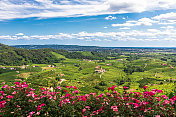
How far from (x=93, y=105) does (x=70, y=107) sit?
1942 mm

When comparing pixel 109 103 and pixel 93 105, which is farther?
pixel 93 105

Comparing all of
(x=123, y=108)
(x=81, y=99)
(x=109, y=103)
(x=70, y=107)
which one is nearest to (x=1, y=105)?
(x=70, y=107)

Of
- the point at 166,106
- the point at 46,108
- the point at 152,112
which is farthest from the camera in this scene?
the point at 46,108

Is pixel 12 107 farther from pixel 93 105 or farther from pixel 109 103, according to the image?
pixel 109 103

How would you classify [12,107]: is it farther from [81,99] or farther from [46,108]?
[81,99]

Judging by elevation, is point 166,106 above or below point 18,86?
below

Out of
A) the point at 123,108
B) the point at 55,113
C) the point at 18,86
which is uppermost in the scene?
the point at 18,86

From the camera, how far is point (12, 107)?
959 centimetres

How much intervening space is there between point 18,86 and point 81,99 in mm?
4960

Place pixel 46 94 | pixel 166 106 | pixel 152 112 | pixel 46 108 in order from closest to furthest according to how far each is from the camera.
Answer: pixel 152 112 → pixel 166 106 → pixel 46 108 → pixel 46 94

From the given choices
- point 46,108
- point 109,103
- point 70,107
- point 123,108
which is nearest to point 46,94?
point 46,108

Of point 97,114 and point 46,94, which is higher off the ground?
point 46,94

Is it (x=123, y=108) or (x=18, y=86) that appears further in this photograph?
(x=18, y=86)

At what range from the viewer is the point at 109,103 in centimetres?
953
